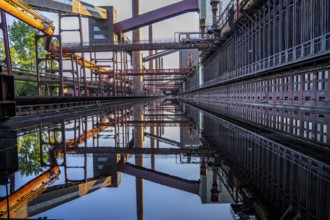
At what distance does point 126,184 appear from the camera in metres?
A: 4.29

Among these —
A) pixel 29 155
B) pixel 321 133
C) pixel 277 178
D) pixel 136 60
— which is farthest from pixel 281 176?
pixel 136 60

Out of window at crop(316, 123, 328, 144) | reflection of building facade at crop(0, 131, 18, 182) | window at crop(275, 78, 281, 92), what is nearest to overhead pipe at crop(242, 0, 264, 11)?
window at crop(275, 78, 281, 92)

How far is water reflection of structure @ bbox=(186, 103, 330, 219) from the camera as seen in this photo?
3289 mm

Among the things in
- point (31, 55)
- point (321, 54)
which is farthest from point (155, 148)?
point (31, 55)

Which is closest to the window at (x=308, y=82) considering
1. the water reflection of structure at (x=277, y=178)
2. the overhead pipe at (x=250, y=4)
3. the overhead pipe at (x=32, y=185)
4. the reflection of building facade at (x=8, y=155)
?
the overhead pipe at (x=250, y=4)

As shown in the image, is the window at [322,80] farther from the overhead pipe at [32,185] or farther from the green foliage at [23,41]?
the green foliage at [23,41]

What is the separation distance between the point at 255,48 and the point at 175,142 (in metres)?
18.6

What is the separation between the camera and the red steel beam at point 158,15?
58.2 metres

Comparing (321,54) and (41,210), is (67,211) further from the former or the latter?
(321,54)

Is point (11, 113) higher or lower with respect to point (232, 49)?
lower

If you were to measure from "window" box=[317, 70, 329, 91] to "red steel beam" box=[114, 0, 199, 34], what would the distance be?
157 ft

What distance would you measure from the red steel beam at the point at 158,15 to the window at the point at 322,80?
47.9m

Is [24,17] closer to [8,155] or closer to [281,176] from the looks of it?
[8,155]

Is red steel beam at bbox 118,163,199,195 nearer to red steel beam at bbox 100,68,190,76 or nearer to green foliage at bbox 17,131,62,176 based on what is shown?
green foliage at bbox 17,131,62,176
